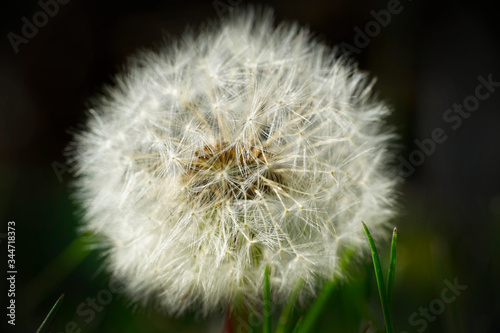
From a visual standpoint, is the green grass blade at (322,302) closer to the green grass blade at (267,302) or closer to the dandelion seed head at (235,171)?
the dandelion seed head at (235,171)

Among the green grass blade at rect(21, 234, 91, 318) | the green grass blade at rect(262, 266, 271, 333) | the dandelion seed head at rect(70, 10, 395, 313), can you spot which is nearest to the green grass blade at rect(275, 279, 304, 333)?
the dandelion seed head at rect(70, 10, 395, 313)

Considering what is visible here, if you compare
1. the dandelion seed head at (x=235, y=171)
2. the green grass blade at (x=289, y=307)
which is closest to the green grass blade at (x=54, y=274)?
the dandelion seed head at (x=235, y=171)

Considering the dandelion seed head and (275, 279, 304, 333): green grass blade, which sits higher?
the dandelion seed head

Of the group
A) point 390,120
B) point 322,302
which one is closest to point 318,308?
point 322,302

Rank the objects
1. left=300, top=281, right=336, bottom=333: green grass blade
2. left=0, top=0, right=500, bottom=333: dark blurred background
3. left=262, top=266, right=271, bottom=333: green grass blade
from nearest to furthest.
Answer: left=262, top=266, right=271, bottom=333: green grass blade, left=300, top=281, right=336, bottom=333: green grass blade, left=0, top=0, right=500, bottom=333: dark blurred background

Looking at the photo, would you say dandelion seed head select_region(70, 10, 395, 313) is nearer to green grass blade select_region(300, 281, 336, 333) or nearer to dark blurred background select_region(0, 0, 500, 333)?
green grass blade select_region(300, 281, 336, 333)
